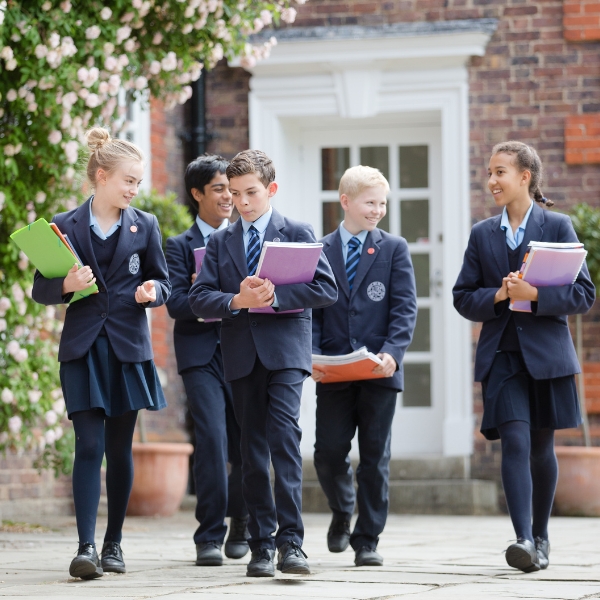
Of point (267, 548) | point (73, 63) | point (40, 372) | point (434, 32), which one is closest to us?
point (267, 548)

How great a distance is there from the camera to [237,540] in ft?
18.4

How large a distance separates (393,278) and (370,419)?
1.99 feet

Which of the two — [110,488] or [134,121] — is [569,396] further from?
[134,121]

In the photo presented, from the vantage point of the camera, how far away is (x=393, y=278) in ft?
17.6

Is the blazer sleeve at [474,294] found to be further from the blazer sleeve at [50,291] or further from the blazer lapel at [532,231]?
the blazer sleeve at [50,291]

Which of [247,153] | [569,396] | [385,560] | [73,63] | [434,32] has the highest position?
[434,32]

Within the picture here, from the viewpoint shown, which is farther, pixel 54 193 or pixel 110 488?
pixel 54 193

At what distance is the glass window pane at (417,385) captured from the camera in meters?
9.66

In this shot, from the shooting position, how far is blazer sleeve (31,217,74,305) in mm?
4656

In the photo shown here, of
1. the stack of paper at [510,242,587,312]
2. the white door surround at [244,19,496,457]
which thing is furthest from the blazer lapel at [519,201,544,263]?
the white door surround at [244,19,496,457]

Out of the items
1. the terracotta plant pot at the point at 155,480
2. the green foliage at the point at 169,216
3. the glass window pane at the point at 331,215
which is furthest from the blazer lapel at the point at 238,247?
the glass window pane at the point at 331,215

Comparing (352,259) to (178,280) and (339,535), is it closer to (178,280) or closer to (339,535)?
(178,280)

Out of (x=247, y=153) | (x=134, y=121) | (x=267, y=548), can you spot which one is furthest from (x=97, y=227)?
(x=134, y=121)

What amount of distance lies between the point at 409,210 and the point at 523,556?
17.2 feet
